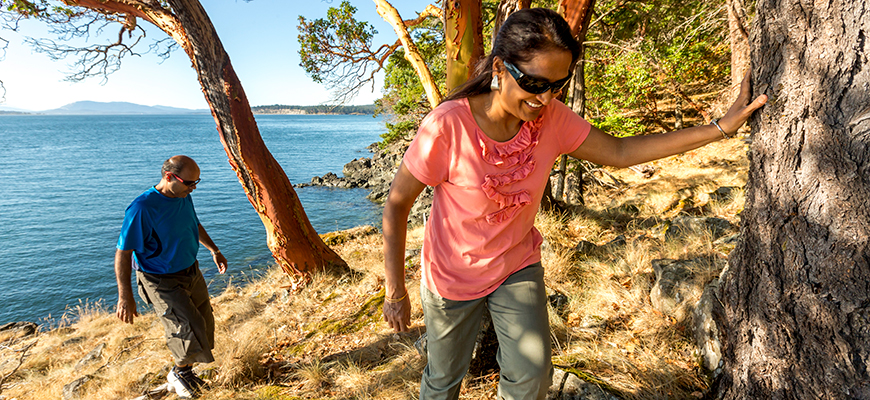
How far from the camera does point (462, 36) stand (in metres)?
5.29

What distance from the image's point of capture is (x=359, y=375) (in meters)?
3.40

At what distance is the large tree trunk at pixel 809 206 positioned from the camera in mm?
1663

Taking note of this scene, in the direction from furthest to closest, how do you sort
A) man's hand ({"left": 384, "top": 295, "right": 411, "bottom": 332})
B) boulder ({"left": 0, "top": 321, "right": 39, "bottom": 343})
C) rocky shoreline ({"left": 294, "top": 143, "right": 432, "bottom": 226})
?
rocky shoreline ({"left": 294, "top": 143, "right": 432, "bottom": 226}) < boulder ({"left": 0, "top": 321, "right": 39, "bottom": 343}) < man's hand ({"left": 384, "top": 295, "right": 411, "bottom": 332})

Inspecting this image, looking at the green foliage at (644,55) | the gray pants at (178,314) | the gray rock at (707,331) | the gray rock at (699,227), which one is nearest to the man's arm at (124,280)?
the gray pants at (178,314)

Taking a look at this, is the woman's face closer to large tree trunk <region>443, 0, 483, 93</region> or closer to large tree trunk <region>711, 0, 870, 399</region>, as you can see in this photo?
large tree trunk <region>711, 0, 870, 399</region>

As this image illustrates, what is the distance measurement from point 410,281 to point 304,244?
76.7 inches

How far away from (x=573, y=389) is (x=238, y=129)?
16.8 feet

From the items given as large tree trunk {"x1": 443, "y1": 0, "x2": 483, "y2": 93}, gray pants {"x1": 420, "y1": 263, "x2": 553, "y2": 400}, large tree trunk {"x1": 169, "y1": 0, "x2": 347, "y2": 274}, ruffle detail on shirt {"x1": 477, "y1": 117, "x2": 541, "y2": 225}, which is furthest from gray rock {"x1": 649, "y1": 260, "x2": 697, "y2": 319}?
large tree trunk {"x1": 169, "y1": 0, "x2": 347, "y2": 274}

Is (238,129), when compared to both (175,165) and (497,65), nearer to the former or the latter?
(175,165)

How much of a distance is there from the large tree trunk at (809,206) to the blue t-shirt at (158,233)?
4.24 m

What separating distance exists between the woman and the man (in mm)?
2687

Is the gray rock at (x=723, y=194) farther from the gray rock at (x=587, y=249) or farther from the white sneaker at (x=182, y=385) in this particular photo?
the white sneaker at (x=182, y=385)

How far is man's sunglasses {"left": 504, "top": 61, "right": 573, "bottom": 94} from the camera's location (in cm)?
171

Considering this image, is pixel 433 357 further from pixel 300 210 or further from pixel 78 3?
pixel 78 3
